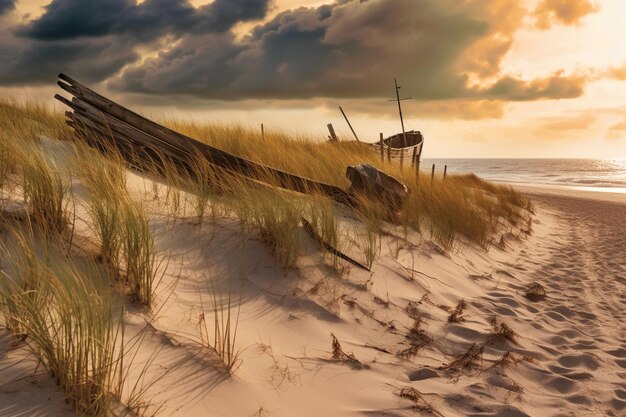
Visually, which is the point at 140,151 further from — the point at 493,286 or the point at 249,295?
the point at 493,286

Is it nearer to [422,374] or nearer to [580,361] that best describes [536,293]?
[580,361]

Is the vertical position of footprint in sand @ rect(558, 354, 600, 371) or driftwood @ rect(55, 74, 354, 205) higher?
→ driftwood @ rect(55, 74, 354, 205)

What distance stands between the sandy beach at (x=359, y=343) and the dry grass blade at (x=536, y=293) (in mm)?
46

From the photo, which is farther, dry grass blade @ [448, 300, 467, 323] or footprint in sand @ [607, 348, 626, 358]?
dry grass blade @ [448, 300, 467, 323]

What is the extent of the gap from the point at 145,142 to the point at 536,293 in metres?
4.94

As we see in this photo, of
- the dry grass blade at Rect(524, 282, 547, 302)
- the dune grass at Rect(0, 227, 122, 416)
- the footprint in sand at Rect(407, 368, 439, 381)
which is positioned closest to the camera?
the dune grass at Rect(0, 227, 122, 416)

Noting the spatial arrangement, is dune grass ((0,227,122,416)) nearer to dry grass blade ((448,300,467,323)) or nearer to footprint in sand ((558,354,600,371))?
dry grass blade ((448,300,467,323))

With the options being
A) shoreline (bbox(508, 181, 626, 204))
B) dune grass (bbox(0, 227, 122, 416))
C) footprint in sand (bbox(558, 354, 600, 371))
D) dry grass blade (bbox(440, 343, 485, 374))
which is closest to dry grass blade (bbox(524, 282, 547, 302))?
footprint in sand (bbox(558, 354, 600, 371))

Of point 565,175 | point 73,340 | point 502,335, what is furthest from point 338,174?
point 565,175

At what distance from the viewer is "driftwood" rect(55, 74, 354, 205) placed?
543cm

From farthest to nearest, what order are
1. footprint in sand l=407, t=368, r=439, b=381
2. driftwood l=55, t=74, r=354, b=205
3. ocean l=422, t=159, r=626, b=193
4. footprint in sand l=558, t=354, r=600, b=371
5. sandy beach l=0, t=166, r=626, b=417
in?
ocean l=422, t=159, r=626, b=193, driftwood l=55, t=74, r=354, b=205, footprint in sand l=558, t=354, r=600, b=371, footprint in sand l=407, t=368, r=439, b=381, sandy beach l=0, t=166, r=626, b=417

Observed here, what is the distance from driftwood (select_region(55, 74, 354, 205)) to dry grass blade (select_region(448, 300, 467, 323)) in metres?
1.97

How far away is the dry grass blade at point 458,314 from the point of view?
407 centimetres

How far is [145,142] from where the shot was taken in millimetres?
5562
